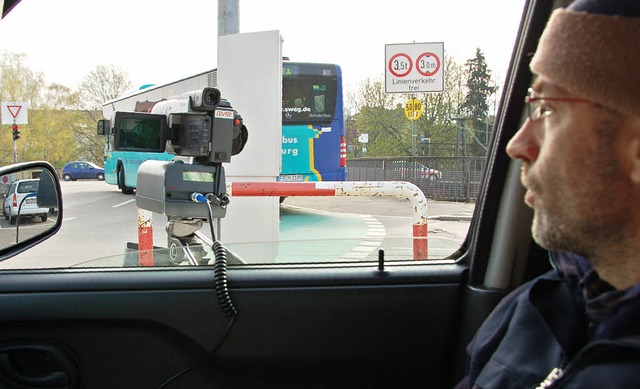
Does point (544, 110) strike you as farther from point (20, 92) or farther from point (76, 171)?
point (76, 171)

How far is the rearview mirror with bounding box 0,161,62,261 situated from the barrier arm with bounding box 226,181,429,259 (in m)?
1.50

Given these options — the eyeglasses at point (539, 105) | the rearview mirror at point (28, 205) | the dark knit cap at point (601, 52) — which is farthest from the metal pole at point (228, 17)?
the dark knit cap at point (601, 52)


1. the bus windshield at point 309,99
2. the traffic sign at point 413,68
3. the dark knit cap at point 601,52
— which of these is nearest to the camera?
the dark knit cap at point 601,52

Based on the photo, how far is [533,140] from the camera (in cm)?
113

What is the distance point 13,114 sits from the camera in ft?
9.26

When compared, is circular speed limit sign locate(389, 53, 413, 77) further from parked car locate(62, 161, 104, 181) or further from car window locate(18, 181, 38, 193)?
car window locate(18, 181, 38, 193)

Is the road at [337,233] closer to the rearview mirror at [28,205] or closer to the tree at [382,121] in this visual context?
the rearview mirror at [28,205]

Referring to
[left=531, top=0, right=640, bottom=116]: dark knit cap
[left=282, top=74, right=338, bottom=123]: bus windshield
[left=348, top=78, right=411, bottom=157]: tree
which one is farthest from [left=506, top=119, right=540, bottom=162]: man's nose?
[left=282, top=74, right=338, bottom=123]: bus windshield

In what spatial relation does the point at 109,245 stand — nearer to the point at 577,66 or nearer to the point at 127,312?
the point at 127,312

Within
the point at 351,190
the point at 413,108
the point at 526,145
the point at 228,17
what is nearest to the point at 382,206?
the point at 351,190

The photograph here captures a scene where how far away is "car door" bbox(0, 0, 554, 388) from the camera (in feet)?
6.33

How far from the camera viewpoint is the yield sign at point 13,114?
2.77 metres

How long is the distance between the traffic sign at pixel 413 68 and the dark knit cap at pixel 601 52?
2.09 metres

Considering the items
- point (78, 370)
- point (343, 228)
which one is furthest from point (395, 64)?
point (78, 370)
